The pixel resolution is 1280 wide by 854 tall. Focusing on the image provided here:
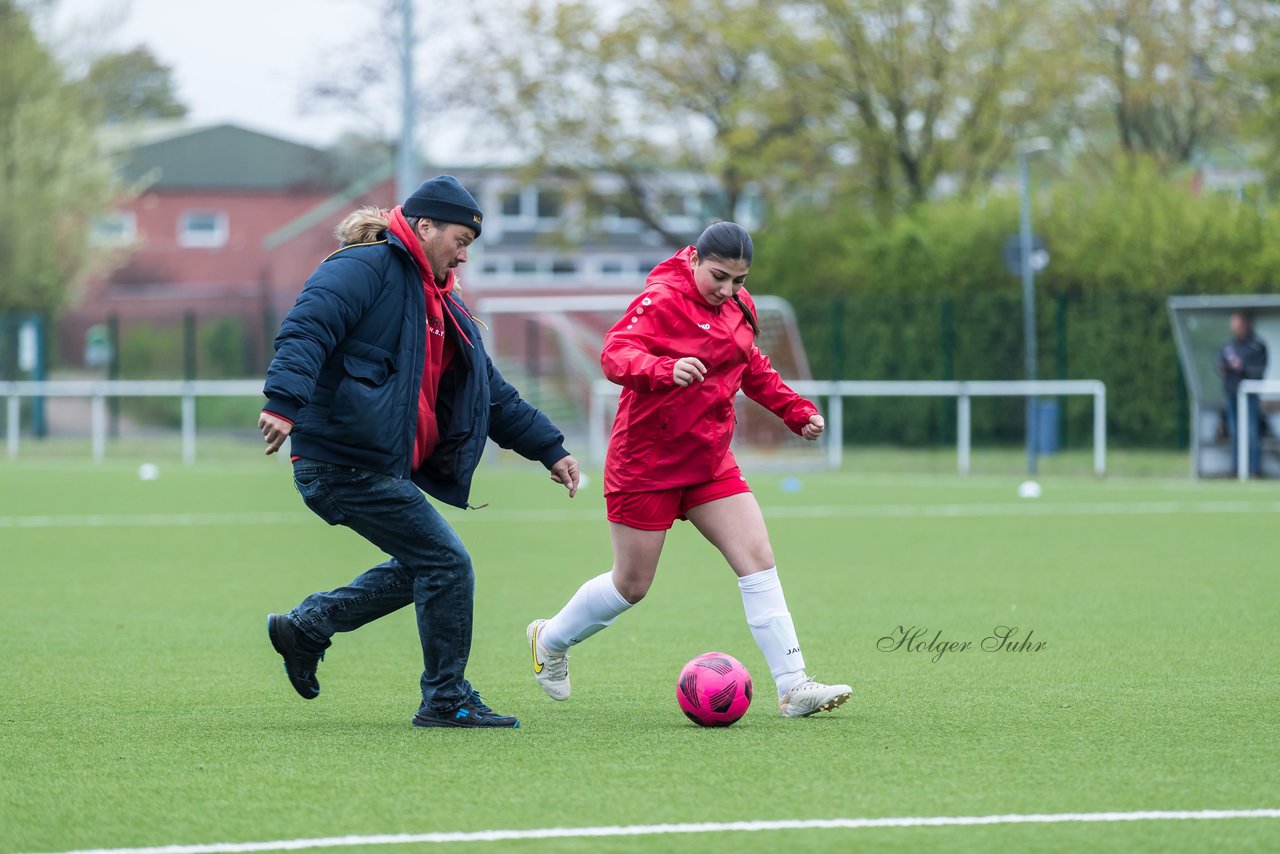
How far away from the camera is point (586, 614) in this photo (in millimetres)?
6719

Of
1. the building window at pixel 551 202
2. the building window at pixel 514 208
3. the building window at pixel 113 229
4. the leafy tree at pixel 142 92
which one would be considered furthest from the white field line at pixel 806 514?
the building window at pixel 514 208

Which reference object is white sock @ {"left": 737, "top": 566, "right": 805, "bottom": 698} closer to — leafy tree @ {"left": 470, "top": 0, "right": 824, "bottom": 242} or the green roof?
leafy tree @ {"left": 470, "top": 0, "right": 824, "bottom": 242}

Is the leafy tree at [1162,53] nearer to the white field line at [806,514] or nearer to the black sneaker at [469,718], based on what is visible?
the white field line at [806,514]

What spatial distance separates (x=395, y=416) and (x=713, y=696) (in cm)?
143

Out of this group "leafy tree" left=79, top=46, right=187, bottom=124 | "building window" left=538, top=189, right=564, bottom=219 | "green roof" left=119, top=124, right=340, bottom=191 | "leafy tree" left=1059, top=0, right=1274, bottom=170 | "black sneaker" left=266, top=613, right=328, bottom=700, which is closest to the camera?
"black sneaker" left=266, top=613, right=328, bottom=700

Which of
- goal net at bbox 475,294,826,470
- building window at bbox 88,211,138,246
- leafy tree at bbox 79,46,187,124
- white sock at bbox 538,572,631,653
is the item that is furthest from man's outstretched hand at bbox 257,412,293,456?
leafy tree at bbox 79,46,187,124

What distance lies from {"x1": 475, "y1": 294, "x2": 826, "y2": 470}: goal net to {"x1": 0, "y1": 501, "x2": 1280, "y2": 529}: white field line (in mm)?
6723

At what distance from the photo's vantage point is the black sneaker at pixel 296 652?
651 centimetres

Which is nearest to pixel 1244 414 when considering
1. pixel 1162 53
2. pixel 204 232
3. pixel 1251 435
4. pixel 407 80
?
pixel 1251 435

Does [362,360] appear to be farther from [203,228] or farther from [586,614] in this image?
[203,228]

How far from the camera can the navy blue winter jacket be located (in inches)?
231

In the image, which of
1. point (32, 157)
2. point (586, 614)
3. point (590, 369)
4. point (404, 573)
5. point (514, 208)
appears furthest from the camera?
point (514, 208)

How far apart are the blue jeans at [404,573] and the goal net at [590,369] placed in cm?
1711

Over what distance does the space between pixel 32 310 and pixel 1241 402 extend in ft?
84.9
